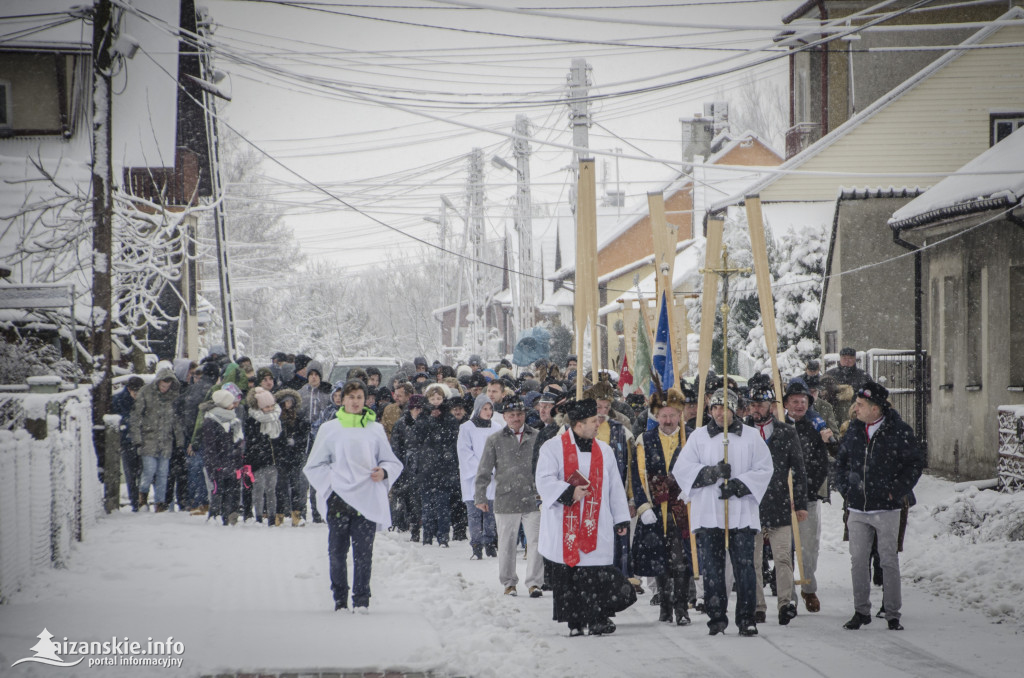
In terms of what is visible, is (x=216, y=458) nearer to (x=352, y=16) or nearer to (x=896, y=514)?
(x=352, y=16)

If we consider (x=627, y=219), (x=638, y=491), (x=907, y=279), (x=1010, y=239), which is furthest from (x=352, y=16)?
(x=627, y=219)

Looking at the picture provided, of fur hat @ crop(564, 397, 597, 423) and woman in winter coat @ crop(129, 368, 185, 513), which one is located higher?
fur hat @ crop(564, 397, 597, 423)

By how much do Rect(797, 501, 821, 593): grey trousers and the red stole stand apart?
2.18m

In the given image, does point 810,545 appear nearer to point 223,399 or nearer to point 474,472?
point 474,472

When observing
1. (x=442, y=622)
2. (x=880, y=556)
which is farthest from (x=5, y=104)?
(x=880, y=556)

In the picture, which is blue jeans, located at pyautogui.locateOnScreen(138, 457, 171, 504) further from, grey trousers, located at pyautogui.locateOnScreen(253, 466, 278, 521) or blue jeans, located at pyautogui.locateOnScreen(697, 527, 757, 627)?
blue jeans, located at pyautogui.locateOnScreen(697, 527, 757, 627)

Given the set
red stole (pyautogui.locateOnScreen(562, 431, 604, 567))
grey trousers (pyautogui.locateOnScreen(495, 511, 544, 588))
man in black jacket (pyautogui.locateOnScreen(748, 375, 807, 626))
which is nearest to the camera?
red stole (pyautogui.locateOnScreen(562, 431, 604, 567))

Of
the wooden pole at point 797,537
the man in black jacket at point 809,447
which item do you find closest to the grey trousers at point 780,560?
the wooden pole at point 797,537

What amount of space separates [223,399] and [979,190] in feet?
34.9

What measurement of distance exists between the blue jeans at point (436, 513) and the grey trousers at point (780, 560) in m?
4.98

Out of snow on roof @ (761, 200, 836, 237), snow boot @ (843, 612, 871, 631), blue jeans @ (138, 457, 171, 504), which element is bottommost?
snow boot @ (843, 612, 871, 631)

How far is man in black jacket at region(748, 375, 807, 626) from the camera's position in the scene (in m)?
9.12

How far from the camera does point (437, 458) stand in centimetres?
1338

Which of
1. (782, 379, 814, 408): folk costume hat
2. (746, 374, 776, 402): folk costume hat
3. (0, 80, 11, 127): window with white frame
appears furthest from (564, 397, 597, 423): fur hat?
(0, 80, 11, 127): window with white frame
